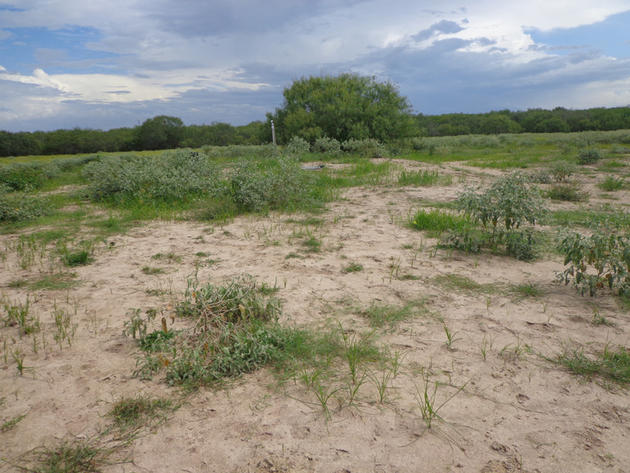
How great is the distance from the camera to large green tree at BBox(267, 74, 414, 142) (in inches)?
890

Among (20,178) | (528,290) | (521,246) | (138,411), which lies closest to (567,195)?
(521,246)

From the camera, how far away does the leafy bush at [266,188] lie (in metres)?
8.14

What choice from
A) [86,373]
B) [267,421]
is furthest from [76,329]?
[267,421]

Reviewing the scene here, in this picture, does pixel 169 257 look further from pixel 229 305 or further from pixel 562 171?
pixel 562 171

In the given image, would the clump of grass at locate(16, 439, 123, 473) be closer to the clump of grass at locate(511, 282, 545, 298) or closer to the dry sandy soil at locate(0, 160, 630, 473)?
the dry sandy soil at locate(0, 160, 630, 473)

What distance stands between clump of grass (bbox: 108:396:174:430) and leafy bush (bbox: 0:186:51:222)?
7282 mm

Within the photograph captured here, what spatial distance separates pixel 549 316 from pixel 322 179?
8018 millimetres

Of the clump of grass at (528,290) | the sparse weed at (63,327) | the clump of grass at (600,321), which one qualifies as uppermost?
the sparse weed at (63,327)

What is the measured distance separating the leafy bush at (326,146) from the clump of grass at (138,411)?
1690 cm

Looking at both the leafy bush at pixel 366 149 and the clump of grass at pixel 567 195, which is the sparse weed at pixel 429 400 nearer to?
the clump of grass at pixel 567 195

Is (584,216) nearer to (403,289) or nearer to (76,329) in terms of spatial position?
(403,289)

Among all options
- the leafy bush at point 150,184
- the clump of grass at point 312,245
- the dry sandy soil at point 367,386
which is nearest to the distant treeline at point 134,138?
the leafy bush at point 150,184

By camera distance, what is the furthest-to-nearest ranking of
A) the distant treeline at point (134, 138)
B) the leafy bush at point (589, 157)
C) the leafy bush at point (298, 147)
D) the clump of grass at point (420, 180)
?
the distant treeline at point (134, 138) < the leafy bush at point (298, 147) < the leafy bush at point (589, 157) < the clump of grass at point (420, 180)

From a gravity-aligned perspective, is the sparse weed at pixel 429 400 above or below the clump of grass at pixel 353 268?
below
